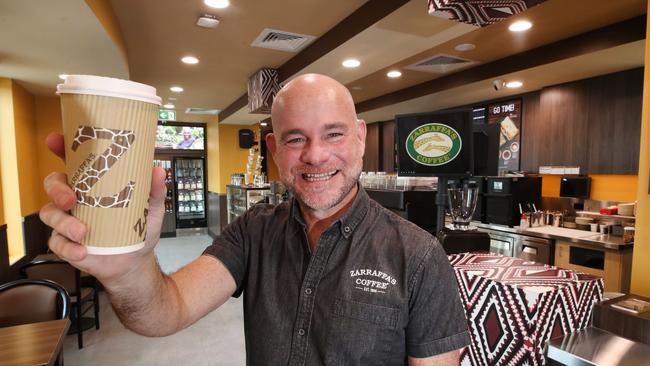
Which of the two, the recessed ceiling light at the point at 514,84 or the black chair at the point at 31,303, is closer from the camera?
the black chair at the point at 31,303

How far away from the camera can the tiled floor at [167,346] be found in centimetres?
327

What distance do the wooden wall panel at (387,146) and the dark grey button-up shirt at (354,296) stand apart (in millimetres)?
6638

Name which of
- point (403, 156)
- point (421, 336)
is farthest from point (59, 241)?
point (403, 156)

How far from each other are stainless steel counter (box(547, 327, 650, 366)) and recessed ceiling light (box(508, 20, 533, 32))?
2.72 metres

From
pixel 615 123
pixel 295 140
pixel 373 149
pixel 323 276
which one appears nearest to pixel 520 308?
pixel 323 276

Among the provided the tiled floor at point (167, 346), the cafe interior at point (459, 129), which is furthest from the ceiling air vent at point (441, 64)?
the tiled floor at point (167, 346)

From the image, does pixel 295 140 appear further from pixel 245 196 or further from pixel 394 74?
pixel 245 196

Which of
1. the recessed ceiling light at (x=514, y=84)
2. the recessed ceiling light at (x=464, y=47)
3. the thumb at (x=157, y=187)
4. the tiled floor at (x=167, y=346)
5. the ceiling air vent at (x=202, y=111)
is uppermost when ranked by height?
the recessed ceiling light at (x=464, y=47)

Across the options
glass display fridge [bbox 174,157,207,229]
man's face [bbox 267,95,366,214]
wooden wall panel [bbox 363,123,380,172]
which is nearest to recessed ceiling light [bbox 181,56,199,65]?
man's face [bbox 267,95,366,214]

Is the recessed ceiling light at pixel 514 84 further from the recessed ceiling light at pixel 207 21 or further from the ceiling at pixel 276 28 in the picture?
the recessed ceiling light at pixel 207 21

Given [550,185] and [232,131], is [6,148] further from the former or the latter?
[550,185]

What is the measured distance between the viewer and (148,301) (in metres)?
0.77

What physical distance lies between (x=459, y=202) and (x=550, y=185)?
13.4ft

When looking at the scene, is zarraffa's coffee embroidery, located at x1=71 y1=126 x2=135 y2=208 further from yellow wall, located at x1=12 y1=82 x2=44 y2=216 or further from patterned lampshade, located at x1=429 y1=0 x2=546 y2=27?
yellow wall, located at x1=12 y1=82 x2=44 y2=216
